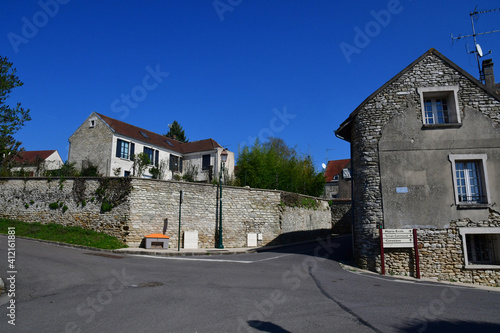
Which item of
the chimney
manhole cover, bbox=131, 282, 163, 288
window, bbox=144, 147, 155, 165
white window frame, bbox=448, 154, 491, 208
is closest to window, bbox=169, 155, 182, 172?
window, bbox=144, 147, 155, 165

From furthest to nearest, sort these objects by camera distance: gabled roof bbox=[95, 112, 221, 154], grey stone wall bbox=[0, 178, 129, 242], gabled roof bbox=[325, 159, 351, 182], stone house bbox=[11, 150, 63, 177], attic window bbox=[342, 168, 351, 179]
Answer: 1. gabled roof bbox=[325, 159, 351, 182]
2. attic window bbox=[342, 168, 351, 179]
3. gabled roof bbox=[95, 112, 221, 154]
4. stone house bbox=[11, 150, 63, 177]
5. grey stone wall bbox=[0, 178, 129, 242]

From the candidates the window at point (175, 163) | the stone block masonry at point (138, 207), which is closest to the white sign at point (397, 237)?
the stone block masonry at point (138, 207)

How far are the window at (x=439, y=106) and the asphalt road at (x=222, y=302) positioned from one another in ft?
21.8

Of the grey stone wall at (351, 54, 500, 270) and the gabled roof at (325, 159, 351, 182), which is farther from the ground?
the gabled roof at (325, 159, 351, 182)

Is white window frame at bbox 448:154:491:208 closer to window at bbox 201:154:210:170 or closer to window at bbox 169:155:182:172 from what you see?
window at bbox 201:154:210:170

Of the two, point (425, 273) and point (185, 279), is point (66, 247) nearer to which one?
point (185, 279)

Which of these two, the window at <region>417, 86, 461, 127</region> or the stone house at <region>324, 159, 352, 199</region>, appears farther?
the stone house at <region>324, 159, 352, 199</region>

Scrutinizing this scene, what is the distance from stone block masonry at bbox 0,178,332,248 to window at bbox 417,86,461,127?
36.5ft

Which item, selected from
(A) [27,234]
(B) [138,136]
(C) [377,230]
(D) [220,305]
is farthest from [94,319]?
(B) [138,136]

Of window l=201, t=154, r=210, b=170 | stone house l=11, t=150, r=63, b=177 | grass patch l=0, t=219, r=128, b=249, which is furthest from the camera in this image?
window l=201, t=154, r=210, b=170

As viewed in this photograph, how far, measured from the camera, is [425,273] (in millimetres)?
11656

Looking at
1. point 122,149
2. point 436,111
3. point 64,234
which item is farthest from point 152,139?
point 436,111

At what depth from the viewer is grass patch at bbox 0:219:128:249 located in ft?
Answer: 52.0

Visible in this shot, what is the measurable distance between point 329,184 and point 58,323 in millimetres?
45121
